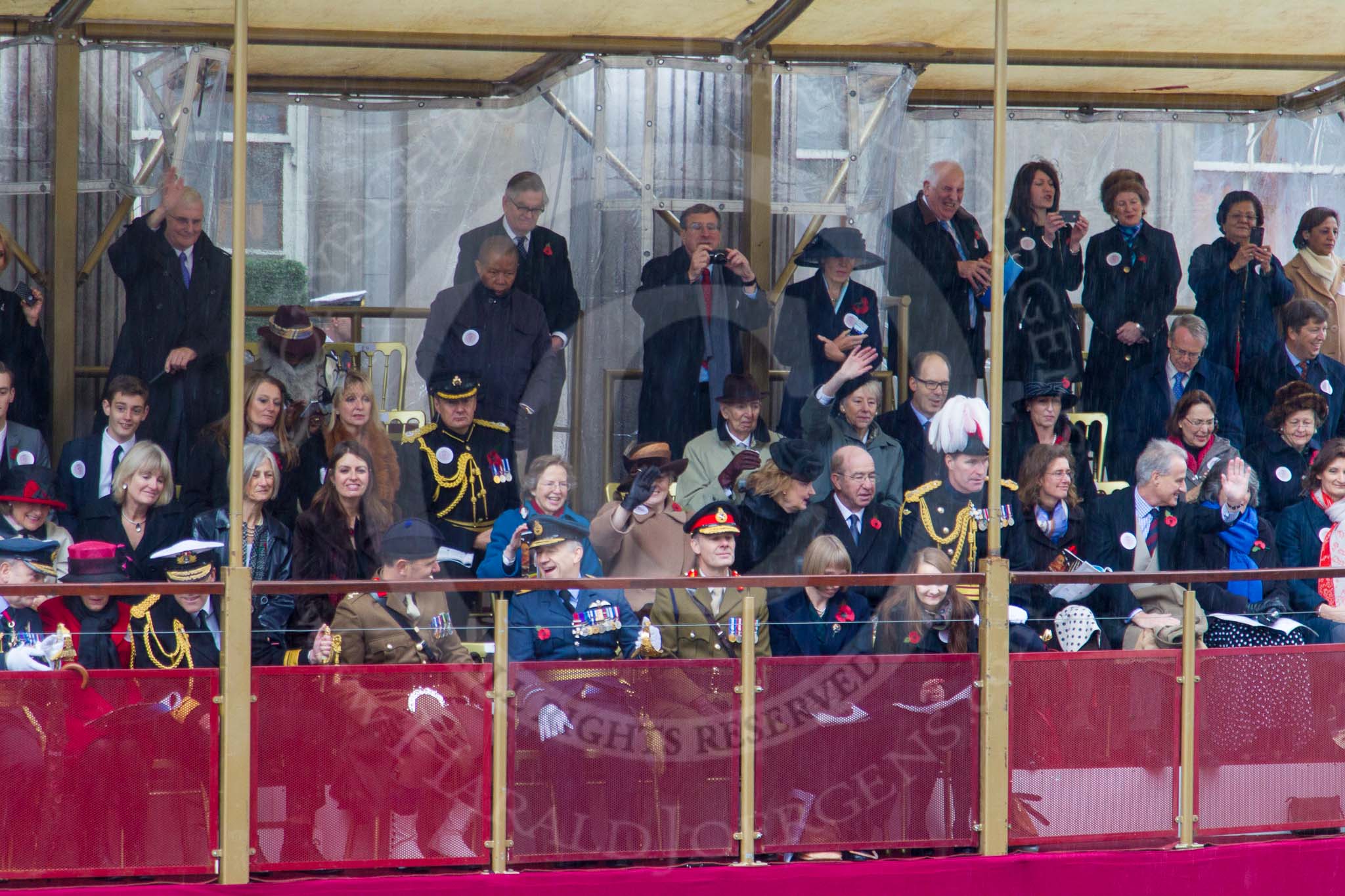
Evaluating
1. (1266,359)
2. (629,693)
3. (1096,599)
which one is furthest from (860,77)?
(629,693)

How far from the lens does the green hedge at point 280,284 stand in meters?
9.38

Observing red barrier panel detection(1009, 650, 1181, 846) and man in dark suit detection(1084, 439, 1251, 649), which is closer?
red barrier panel detection(1009, 650, 1181, 846)

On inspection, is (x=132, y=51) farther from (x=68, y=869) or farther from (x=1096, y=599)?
(x=1096, y=599)

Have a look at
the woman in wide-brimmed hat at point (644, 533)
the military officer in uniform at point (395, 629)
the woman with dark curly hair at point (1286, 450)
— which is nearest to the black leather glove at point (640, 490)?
the woman in wide-brimmed hat at point (644, 533)

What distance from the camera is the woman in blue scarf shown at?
5.81 m

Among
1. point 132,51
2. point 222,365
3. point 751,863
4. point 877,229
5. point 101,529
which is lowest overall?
point 751,863

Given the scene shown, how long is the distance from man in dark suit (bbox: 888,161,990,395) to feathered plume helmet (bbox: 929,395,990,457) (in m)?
0.89

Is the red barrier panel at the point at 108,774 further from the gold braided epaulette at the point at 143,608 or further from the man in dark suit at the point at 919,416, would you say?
the man in dark suit at the point at 919,416

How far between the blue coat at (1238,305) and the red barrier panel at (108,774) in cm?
535

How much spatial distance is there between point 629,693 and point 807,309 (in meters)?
2.79

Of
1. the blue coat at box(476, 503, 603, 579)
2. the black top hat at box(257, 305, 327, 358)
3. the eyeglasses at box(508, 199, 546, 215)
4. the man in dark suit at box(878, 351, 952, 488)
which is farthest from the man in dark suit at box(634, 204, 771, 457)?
the black top hat at box(257, 305, 327, 358)

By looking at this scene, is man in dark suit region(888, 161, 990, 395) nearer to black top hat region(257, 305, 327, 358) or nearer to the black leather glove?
the black leather glove

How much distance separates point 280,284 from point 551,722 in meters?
5.23

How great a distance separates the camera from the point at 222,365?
7012mm
